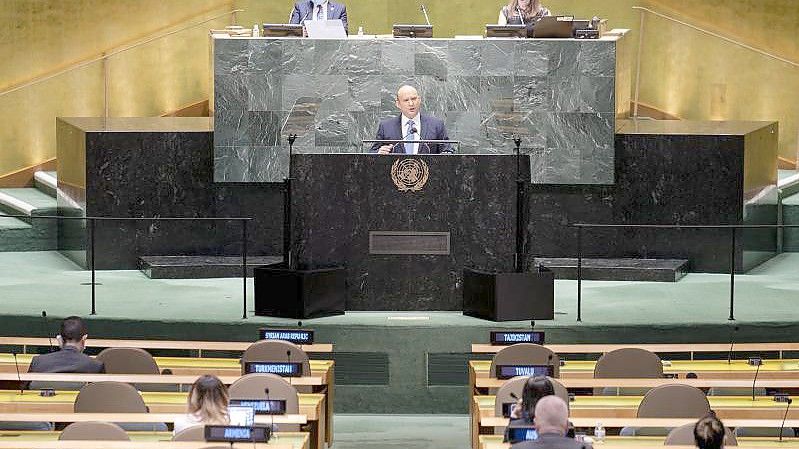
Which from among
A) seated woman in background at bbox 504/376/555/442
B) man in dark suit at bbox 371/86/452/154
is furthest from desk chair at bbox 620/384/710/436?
man in dark suit at bbox 371/86/452/154

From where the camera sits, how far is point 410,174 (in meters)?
13.2

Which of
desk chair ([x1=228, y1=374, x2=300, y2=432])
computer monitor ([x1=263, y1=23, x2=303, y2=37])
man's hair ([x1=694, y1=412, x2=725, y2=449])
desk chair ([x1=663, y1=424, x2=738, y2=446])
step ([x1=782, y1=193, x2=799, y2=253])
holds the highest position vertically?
computer monitor ([x1=263, y1=23, x2=303, y2=37])

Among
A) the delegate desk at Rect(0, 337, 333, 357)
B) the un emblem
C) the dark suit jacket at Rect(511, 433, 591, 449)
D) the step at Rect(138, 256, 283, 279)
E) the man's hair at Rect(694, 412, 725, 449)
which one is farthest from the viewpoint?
the step at Rect(138, 256, 283, 279)

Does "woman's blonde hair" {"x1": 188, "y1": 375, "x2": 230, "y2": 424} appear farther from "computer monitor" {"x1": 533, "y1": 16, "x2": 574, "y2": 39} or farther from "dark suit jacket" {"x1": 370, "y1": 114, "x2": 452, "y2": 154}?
"computer monitor" {"x1": 533, "y1": 16, "x2": 574, "y2": 39}

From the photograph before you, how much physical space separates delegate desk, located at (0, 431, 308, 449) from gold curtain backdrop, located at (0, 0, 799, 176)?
386 inches

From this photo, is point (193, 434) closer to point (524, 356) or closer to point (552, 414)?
point (552, 414)

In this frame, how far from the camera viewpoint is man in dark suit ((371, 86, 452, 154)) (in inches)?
533

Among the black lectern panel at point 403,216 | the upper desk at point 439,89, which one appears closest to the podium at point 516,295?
the black lectern panel at point 403,216

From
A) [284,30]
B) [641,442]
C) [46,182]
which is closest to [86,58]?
[46,182]

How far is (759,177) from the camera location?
15695mm

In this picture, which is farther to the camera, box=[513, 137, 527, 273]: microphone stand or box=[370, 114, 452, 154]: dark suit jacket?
box=[370, 114, 452, 154]: dark suit jacket

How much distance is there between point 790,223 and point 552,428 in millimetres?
9408

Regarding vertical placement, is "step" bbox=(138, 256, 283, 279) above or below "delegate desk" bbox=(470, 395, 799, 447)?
above

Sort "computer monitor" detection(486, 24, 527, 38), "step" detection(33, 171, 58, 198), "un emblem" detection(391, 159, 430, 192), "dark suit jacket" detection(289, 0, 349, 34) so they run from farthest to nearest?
"step" detection(33, 171, 58, 198), "dark suit jacket" detection(289, 0, 349, 34), "computer monitor" detection(486, 24, 527, 38), "un emblem" detection(391, 159, 430, 192)
